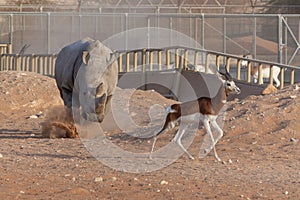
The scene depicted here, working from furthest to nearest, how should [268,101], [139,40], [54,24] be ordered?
[54,24], [139,40], [268,101]

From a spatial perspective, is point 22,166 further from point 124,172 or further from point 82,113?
point 82,113

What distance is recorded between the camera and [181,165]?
11547mm

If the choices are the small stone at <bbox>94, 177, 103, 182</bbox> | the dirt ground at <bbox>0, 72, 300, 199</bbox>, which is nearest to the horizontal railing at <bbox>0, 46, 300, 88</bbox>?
the dirt ground at <bbox>0, 72, 300, 199</bbox>

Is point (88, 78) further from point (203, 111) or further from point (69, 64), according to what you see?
point (203, 111)

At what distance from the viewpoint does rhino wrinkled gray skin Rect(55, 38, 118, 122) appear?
1524 cm

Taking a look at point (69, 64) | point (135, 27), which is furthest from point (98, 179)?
point (135, 27)

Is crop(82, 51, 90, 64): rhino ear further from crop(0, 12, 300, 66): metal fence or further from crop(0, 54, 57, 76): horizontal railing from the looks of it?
crop(0, 12, 300, 66): metal fence

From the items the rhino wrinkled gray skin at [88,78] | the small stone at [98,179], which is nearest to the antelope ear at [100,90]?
the rhino wrinkled gray skin at [88,78]

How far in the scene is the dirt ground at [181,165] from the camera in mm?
9672

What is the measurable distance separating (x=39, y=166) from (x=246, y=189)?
10.0 ft

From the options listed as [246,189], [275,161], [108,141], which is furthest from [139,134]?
[246,189]

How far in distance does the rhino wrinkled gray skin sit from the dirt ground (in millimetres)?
592

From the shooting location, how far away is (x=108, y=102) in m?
16.4

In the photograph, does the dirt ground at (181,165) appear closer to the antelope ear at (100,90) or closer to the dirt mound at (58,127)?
the dirt mound at (58,127)
